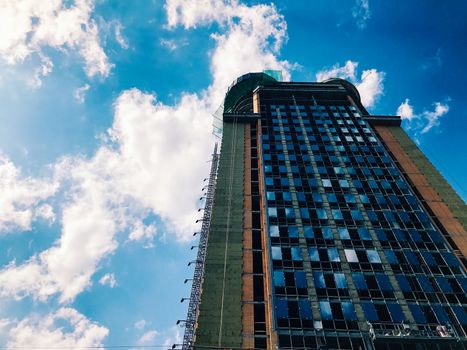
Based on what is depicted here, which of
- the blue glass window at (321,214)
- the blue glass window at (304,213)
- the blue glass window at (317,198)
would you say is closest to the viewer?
the blue glass window at (321,214)

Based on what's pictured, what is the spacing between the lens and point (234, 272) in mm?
42000

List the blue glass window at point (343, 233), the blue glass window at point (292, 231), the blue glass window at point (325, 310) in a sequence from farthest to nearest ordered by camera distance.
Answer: the blue glass window at point (292, 231), the blue glass window at point (343, 233), the blue glass window at point (325, 310)

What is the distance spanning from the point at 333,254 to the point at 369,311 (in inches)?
342

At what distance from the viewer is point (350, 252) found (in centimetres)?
4362

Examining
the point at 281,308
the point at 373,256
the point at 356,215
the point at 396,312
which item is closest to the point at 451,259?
the point at 373,256

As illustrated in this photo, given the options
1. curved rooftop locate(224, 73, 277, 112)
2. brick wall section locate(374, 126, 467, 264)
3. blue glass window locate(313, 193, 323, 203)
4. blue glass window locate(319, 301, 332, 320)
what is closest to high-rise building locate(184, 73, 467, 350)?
blue glass window locate(319, 301, 332, 320)

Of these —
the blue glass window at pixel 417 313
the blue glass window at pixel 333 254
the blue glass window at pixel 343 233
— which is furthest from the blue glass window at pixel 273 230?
the blue glass window at pixel 417 313

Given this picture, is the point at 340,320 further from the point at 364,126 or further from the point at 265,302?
the point at 364,126

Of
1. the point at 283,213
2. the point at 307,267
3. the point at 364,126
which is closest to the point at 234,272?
the point at 307,267

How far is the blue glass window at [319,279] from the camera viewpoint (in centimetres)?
3950

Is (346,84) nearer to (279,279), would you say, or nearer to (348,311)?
(279,279)

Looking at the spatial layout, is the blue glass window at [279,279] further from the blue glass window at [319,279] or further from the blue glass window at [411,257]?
the blue glass window at [411,257]

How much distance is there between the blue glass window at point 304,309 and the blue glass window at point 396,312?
31.4ft

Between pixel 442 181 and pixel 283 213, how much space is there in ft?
103
